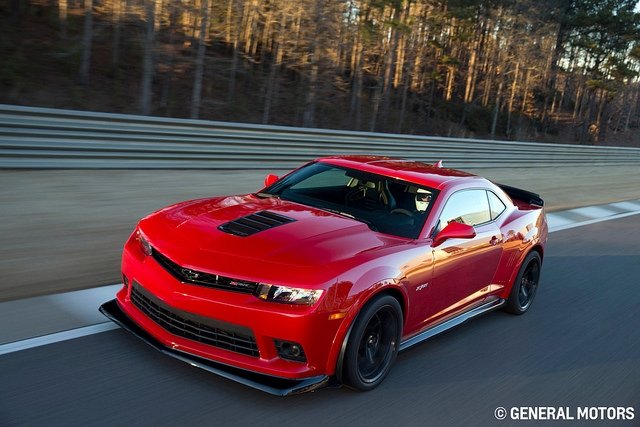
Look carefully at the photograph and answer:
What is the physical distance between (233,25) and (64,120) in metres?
27.7

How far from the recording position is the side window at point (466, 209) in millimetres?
4765

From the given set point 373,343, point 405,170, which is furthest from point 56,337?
point 405,170

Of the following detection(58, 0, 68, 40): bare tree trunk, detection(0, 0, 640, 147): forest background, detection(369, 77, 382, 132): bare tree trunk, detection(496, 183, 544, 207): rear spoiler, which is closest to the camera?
detection(496, 183, 544, 207): rear spoiler

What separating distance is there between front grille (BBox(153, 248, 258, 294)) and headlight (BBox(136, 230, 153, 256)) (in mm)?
333

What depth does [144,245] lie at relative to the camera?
4.02 m

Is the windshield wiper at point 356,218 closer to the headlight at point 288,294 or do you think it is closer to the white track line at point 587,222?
the headlight at point 288,294

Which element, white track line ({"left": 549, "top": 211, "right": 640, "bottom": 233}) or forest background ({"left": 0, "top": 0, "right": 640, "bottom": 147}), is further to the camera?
forest background ({"left": 0, "top": 0, "right": 640, "bottom": 147})

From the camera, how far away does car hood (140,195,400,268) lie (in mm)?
3607

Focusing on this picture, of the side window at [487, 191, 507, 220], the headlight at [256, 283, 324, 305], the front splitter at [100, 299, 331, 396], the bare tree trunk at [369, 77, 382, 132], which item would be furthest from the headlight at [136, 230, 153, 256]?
the bare tree trunk at [369, 77, 382, 132]

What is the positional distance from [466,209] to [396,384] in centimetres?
171

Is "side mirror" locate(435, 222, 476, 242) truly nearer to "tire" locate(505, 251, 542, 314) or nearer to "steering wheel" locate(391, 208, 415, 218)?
"steering wheel" locate(391, 208, 415, 218)

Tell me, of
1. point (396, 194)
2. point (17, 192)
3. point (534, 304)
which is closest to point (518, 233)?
point (534, 304)

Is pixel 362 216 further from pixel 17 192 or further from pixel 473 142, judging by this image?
pixel 473 142

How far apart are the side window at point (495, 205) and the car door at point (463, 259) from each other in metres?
0.08
